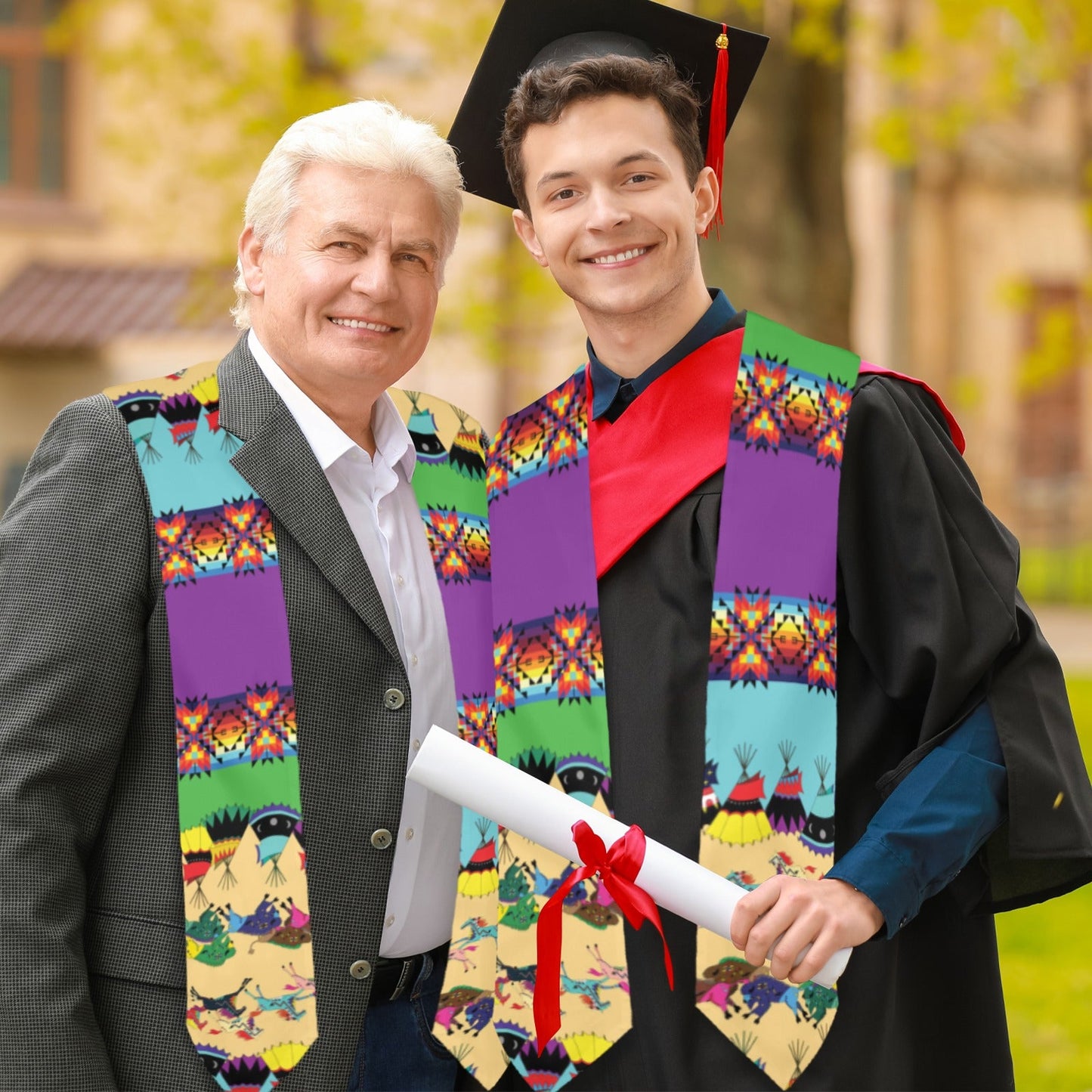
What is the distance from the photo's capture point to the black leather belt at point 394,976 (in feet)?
7.69

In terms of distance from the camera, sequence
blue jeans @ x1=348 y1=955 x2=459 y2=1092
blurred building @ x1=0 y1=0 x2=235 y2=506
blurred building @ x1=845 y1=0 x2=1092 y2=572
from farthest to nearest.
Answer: blurred building @ x1=845 y1=0 x2=1092 y2=572, blurred building @ x1=0 y1=0 x2=235 y2=506, blue jeans @ x1=348 y1=955 x2=459 y2=1092

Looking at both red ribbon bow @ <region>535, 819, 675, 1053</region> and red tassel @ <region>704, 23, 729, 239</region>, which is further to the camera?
red tassel @ <region>704, 23, 729, 239</region>

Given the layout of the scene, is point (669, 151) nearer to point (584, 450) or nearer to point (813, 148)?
point (584, 450)

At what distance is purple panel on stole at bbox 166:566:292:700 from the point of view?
7.17 ft

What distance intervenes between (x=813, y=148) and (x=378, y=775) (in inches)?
182

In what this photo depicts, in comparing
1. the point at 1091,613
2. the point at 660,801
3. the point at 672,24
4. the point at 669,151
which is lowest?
the point at 1091,613

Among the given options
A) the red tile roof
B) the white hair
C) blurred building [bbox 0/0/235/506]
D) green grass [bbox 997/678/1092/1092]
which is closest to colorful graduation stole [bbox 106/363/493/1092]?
the white hair

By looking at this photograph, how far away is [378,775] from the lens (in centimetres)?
227

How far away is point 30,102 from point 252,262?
38.2 feet

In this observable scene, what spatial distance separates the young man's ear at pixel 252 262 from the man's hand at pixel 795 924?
4.20 feet

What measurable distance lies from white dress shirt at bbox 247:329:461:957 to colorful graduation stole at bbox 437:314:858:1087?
7cm

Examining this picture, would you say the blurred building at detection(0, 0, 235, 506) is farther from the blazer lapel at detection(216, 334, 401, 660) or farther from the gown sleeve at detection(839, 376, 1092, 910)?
the gown sleeve at detection(839, 376, 1092, 910)

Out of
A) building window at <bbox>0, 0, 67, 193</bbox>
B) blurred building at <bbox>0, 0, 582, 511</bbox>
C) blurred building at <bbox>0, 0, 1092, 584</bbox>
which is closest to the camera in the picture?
blurred building at <bbox>0, 0, 1092, 584</bbox>

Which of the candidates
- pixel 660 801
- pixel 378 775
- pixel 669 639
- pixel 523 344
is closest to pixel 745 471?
pixel 669 639
